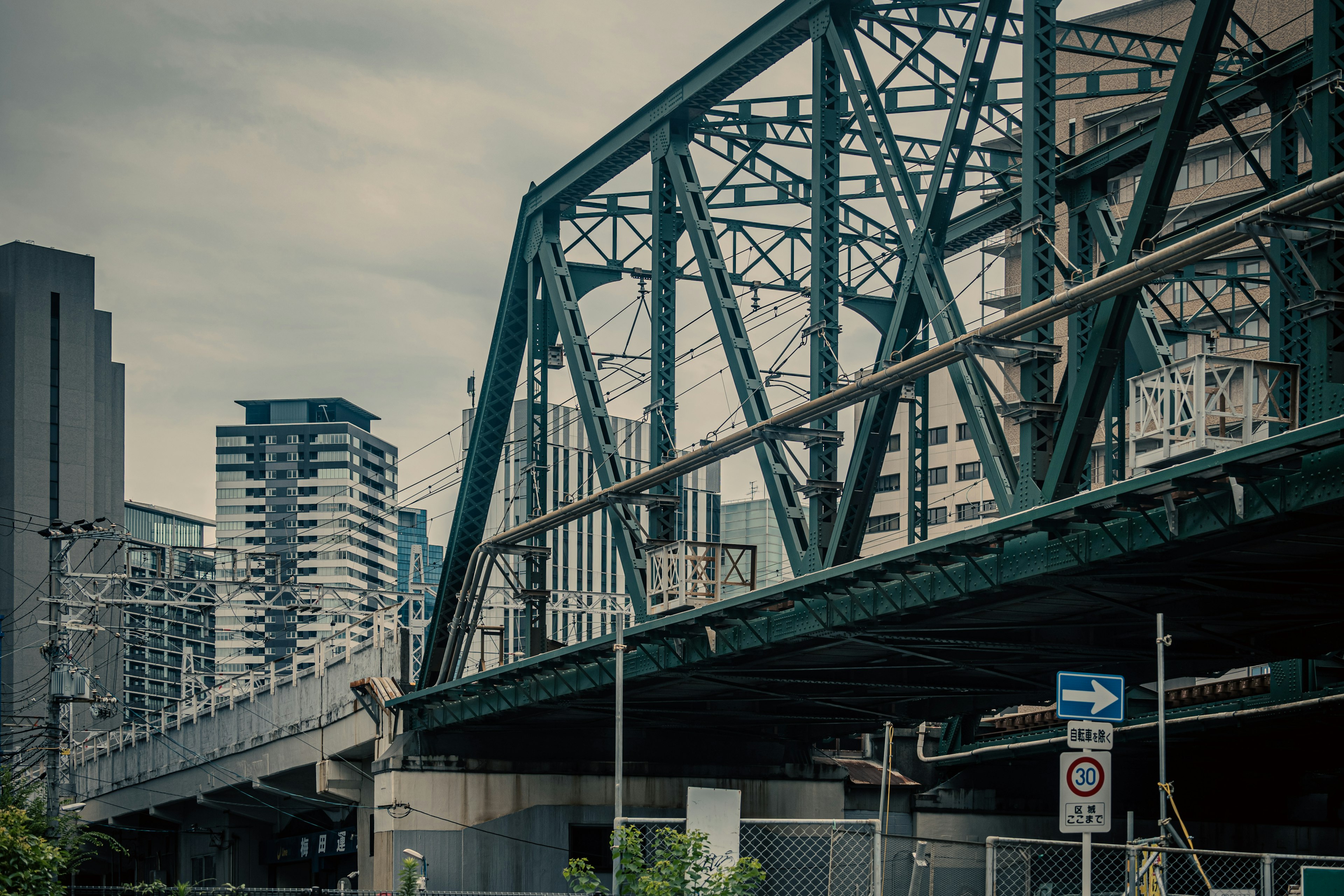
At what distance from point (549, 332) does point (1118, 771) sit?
3350 cm

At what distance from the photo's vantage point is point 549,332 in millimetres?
56750

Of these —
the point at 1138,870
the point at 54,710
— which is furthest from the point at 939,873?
the point at 1138,870

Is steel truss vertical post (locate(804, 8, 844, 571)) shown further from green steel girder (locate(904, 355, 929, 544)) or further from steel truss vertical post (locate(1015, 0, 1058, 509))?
steel truss vertical post (locate(1015, 0, 1058, 509))

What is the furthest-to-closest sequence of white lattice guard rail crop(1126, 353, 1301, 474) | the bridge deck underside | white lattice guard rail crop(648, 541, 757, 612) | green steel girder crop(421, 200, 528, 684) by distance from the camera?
green steel girder crop(421, 200, 528, 684)
white lattice guard rail crop(648, 541, 757, 612)
white lattice guard rail crop(1126, 353, 1301, 474)
the bridge deck underside

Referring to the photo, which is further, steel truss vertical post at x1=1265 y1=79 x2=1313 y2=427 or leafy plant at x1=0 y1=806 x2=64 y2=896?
steel truss vertical post at x1=1265 y1=79 x2=1313 y2=427

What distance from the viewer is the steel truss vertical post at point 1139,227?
25672 mm

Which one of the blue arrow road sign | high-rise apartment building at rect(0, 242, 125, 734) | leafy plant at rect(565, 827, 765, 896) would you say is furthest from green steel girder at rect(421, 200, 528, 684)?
high-rise apartment building at rect(0, 242, 125, 734)

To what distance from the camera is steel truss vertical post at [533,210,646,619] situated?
44844 mm

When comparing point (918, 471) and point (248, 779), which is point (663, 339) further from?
point (248, 779)

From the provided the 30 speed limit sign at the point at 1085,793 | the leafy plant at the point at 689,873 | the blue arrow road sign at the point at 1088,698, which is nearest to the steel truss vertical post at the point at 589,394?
the leafy plant at the point at 689,873

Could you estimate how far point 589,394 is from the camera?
48.4 meters

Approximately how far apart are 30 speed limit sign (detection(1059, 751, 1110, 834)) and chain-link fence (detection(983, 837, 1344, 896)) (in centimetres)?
125

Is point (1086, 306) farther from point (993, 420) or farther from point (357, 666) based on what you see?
point (357, 666)

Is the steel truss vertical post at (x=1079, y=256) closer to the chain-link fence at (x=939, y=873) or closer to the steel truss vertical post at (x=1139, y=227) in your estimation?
the steel truss vertical post at (x=1139, y=227)
